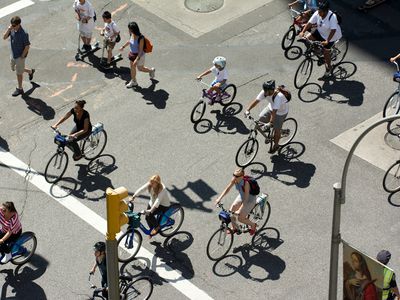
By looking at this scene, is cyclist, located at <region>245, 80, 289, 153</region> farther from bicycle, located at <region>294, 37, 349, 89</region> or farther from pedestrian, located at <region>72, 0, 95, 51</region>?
pedestrian, located at <region>72, 0, 95, 51</region>

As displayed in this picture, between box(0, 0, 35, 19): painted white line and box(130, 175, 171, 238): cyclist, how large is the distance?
9989 mm

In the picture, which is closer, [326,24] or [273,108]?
[273,108]

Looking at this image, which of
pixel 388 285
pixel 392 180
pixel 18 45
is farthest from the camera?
pixel 18 45

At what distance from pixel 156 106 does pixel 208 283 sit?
5.80 m

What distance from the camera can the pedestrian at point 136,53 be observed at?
20.3m

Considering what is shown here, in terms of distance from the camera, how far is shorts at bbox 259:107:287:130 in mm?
18203

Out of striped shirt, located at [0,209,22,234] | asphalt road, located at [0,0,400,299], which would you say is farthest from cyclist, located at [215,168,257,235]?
striped shirt, located at [0,209,22,234]

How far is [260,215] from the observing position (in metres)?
16.9

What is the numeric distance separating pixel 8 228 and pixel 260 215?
15.8ft

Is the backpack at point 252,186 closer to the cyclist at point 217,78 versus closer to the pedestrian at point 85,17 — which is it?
the cyclist at point 217,78

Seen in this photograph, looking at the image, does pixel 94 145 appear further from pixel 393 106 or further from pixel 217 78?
pixel 393 106

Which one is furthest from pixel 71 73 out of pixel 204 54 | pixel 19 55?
pixel 204 54

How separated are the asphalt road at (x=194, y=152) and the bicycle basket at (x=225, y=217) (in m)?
0.87

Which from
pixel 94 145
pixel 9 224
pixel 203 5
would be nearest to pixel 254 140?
pixel 94 145
